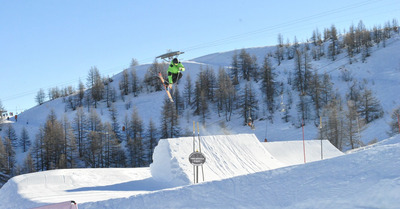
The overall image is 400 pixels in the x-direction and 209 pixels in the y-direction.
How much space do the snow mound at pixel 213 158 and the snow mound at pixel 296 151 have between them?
1.84 metres

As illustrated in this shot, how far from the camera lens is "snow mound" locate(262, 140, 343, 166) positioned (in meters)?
25.2

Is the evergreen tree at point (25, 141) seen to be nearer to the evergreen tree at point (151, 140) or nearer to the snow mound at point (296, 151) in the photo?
the evergreen tree at point (151, 140)

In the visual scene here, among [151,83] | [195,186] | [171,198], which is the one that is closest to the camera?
[171,198]

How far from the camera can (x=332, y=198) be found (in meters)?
7.50

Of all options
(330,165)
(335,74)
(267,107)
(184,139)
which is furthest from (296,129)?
(330,165)

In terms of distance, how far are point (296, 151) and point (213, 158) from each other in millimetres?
9629

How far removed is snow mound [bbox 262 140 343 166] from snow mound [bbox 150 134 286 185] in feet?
6.04

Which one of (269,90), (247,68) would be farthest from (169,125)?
(247,68)

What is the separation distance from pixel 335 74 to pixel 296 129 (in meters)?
29.2

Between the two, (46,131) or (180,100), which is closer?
(46,131)

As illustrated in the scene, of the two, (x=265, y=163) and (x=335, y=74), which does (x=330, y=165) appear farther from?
(x=335, y=74)

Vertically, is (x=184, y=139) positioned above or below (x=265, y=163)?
above

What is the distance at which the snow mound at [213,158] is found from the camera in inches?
681

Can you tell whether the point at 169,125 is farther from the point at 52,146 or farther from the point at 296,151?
the point at 296,151
